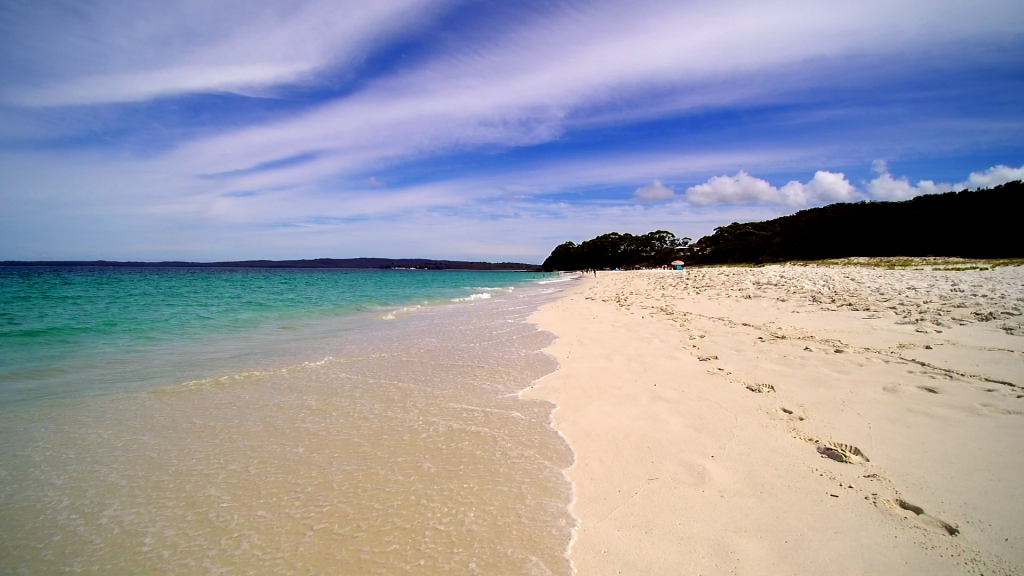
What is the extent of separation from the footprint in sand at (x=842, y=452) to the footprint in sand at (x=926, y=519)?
0.60 meters

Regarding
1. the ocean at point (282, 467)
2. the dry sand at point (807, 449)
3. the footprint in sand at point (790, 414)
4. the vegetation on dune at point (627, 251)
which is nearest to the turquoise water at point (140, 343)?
the ocean at point (282, 467)

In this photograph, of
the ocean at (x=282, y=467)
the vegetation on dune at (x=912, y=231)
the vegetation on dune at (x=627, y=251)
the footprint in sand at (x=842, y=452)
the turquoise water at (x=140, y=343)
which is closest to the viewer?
the ocean at (x=282, y=467)

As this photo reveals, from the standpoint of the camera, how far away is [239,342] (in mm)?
10953

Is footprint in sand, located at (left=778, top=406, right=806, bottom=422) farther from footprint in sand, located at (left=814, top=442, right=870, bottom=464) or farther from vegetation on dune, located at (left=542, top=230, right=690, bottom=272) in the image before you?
vegetation on dune, located at (left=542, top=230, right=690, bottom=272)

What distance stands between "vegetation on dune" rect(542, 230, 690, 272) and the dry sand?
85.0 meters

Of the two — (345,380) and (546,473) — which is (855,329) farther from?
(345,380)

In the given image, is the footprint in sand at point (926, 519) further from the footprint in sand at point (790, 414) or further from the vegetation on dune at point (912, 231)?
the vegetation on dune at point (912, 231)

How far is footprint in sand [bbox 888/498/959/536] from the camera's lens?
2.66 m

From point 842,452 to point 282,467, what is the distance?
501cm

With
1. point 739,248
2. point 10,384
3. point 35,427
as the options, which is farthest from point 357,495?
point 739,248

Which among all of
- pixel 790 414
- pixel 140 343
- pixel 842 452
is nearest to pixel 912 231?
pixel 790 414

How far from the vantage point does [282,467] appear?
4.02 m

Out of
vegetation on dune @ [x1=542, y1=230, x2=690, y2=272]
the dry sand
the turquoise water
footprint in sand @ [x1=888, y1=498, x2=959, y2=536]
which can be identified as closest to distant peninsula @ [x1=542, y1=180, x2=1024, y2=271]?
vegetation on dune @ [x1=542, y1=230, x2=690, y2=272]

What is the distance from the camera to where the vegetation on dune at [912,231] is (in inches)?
1096
